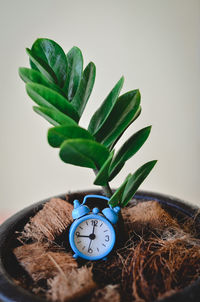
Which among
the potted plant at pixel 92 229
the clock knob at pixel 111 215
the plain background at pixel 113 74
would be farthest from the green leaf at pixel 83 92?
the plain background at pixel 113 74

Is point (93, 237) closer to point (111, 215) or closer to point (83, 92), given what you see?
point (111, 215)

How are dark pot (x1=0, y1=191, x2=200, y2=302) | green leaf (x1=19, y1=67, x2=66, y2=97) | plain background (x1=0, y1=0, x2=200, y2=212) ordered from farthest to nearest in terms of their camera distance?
plain background (x1=0, y1=0, x2=200, y2=212) < green leaf (x1=19, y1=67, x2=66, y2=97) < dark pot (x1=0, y1=191, x2=200, y2=302)

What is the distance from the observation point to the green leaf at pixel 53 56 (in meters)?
0.62

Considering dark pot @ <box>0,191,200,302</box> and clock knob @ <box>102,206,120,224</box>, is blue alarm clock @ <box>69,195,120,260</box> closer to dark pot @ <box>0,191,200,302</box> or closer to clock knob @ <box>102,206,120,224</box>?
clock knob @ <box>102,206,120,224</box>

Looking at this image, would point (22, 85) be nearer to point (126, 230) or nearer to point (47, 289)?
point (126, 230)

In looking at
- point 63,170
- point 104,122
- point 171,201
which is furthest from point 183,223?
point 63,170

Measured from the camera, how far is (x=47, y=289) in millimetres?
540

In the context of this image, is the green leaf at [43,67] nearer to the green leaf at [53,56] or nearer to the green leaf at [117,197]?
the green leaf at [53,56]

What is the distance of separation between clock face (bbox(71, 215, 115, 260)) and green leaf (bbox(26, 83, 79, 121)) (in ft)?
0.82

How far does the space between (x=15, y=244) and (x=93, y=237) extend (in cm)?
20

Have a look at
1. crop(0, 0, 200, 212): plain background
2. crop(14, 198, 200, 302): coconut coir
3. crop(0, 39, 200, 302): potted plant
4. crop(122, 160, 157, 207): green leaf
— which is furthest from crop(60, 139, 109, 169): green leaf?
crop(0, 0, 200, 212): plain background

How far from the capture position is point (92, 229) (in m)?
0.64

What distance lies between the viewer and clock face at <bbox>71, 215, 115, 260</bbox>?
0.64 meters

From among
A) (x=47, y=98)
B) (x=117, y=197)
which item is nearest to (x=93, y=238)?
(x=117, y=197)
